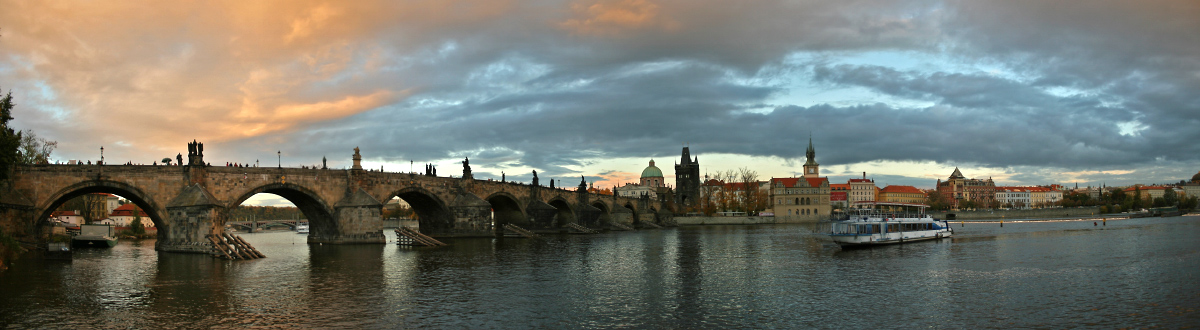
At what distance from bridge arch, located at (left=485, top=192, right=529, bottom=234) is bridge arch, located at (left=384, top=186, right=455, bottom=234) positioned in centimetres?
768

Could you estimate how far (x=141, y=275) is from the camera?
30891mm

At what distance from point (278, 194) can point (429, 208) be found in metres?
16.0

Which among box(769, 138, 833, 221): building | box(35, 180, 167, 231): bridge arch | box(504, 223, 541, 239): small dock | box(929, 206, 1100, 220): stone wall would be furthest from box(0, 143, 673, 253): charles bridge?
box(929, 206, 1100, 220): stone wall

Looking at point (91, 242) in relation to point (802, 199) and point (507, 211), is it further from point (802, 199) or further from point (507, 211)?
point (802, 199)

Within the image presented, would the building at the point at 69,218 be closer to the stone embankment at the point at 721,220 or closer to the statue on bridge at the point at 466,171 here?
the statue on bridge at the point at 466,171

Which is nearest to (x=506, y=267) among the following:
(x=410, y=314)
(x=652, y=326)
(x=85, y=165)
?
(x=410, y=314)

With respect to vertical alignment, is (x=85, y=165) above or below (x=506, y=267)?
above

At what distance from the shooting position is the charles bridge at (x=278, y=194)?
39.4 metres

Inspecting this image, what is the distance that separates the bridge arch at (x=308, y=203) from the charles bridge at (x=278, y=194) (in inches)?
2.8

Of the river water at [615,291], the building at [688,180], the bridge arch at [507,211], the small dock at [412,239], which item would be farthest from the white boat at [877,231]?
the building at [688,180]

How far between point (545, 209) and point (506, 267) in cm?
3780

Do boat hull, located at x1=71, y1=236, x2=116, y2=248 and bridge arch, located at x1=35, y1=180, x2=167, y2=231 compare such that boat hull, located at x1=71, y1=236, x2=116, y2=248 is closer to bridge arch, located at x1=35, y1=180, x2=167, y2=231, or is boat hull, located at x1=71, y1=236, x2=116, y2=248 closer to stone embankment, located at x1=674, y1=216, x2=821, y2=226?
bridge arch, located at x1=35, y1=180, x2=167, y2=231

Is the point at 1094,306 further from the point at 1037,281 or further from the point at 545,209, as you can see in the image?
the point at 545,209

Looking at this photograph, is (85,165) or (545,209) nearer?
(85,165)
